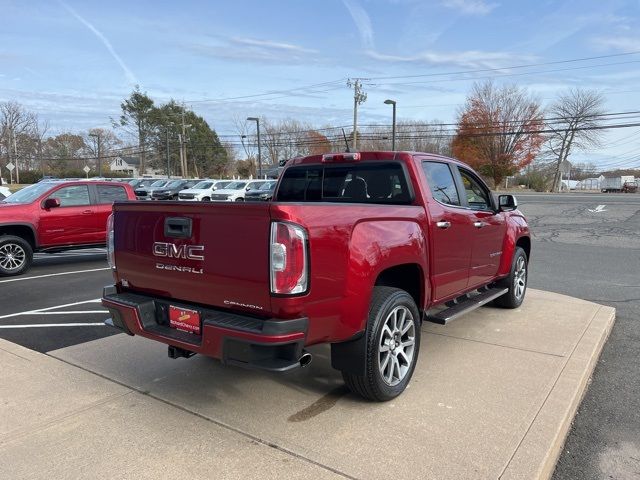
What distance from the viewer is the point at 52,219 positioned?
30.9 ft

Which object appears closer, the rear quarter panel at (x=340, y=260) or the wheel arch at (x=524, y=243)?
the rear quarter panel at (x=340, y=260)

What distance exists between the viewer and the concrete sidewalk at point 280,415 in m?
2.87

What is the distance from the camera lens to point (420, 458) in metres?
2.93

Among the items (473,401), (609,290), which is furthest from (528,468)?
(609,290)

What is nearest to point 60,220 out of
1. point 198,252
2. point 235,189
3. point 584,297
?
point 198,252

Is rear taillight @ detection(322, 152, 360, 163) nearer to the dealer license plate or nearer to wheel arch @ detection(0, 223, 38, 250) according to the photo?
the dealer license plate

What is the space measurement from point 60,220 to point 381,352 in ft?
26.4

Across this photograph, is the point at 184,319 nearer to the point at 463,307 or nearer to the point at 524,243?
the point at 463,307

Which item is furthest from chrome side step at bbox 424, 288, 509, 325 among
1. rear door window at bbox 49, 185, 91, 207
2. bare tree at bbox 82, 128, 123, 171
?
bare tree at bbox 82, 128, 123, 171

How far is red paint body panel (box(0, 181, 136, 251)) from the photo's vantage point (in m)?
9.06

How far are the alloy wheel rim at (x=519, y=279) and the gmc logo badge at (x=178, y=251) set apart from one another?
4366mm

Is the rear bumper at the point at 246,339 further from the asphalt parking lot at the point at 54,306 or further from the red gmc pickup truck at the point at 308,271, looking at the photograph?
the asphalt parking lot at the point at 54,306

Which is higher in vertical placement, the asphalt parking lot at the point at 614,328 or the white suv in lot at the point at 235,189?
the white suv in lot at the point at 235,189

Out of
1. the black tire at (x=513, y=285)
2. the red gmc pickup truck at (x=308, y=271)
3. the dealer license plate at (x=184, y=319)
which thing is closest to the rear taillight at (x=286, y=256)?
the red gmc pickup truck at (x=308, y=271)
